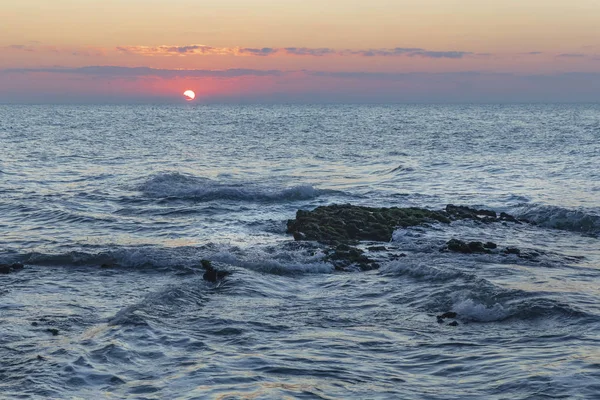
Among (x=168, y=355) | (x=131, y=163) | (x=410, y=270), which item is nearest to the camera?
(x=168, y=355)

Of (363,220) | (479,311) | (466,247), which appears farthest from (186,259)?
(479,311)

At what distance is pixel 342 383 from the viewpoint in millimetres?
11906

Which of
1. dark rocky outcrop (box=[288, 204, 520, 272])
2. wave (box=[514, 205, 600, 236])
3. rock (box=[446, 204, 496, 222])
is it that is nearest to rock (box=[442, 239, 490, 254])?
dark rocky outcrop (box=[288, 204, 520, 272])

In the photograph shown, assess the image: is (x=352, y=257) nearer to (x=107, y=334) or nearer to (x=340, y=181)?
(x=107, y=334)

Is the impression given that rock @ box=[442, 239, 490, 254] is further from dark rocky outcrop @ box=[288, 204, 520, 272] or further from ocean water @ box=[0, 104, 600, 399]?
ocean water @ box=[0, 104, 600, 399]

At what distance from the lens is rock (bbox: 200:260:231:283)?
1945 cm

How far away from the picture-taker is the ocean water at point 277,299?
1208 centimetres

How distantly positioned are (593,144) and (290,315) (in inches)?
2444

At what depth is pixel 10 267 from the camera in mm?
20875

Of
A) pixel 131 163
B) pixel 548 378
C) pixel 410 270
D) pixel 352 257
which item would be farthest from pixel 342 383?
pixel 131 163

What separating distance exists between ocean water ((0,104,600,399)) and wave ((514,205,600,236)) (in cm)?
8

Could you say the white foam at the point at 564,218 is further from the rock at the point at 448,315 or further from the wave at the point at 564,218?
the rock at the point at 448,315

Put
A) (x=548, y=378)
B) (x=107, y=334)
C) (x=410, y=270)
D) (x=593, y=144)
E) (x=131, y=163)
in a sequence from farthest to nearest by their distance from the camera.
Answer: (x=593, y=144)
(x=131, y=163)
(x=410, y=270)
(x=107, y=334)
(x=548, y=378)

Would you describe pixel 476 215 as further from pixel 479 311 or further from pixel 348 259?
pixel 479 311
